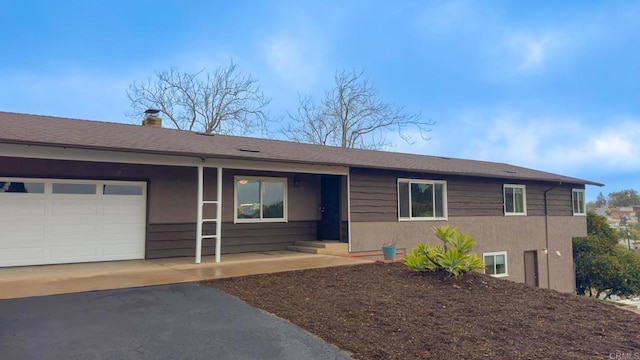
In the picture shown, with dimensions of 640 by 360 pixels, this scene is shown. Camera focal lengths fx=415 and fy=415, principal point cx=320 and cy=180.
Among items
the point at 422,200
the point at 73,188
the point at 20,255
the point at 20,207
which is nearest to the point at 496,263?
the point at 422,200

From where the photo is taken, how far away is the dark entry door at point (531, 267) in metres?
14.9

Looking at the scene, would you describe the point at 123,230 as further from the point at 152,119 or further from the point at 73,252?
the point at 152,119

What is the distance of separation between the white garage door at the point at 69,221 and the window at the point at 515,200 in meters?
11.7

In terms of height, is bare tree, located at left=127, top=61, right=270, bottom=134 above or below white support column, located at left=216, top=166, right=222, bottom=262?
above

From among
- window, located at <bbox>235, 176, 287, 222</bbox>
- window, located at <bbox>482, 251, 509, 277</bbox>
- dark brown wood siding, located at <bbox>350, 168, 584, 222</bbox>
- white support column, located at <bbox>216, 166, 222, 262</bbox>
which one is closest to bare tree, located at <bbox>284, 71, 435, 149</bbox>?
dark brown wood siding, located at <bbox>350, 168, 584, 222</bbox>

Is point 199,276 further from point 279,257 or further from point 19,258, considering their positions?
point 19,258

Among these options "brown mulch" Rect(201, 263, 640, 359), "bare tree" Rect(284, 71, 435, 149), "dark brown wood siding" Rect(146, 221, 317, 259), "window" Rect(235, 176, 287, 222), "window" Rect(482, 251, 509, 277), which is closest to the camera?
"brown mulch" Rect(201, 263, 640, 359)

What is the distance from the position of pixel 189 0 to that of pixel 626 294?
68.9ft

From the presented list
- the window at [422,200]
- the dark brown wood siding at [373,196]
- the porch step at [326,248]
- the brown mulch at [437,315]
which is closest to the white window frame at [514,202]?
the window at [422,200]

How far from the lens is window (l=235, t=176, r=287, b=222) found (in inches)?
433

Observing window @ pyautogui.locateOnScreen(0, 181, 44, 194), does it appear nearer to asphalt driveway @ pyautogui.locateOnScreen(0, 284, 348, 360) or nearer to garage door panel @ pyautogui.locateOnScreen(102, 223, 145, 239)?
garage door panel @ pyautogui.locateOnScreen(102, 223, 145, 239)

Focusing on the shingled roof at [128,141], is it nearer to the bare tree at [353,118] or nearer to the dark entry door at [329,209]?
the dark entry door at [329,209]

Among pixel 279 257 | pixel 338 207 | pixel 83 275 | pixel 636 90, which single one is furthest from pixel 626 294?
pixel 83 275

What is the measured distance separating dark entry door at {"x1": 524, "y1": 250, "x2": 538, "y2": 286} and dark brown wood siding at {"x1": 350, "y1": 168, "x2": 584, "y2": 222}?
150cm
